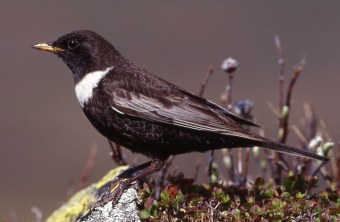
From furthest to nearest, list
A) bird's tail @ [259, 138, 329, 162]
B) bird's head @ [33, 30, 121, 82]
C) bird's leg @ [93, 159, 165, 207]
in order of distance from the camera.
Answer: bird's head @ [33, 30, 121, 82], bird's tail @ [259, 138, 329, 162], bird's leg @ [93, 159, 165, 207]

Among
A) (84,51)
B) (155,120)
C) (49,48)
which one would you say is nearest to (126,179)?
(155,120)

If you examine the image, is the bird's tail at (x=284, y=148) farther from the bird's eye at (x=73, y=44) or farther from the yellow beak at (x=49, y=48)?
the yellow beak at (x=49, y=48)

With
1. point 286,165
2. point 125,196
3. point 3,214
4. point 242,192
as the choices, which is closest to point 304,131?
point 286,165

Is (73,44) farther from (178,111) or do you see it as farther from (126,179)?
(126,179)

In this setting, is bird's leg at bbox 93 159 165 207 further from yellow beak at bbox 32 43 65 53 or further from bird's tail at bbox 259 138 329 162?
yellow beak at bbox 32 43 65 53

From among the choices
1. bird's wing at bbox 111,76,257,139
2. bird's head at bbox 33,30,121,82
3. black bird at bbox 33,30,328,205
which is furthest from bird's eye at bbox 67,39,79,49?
bird's wing at bbox 111,76,257,139
